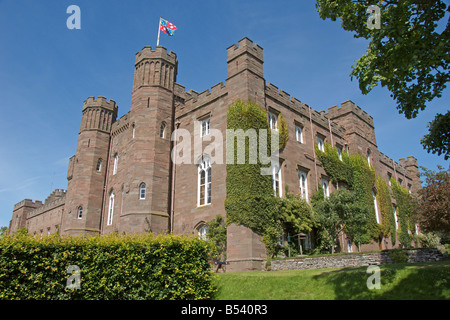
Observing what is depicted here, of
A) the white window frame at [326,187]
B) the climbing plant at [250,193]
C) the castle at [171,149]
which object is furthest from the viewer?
the white window frame at [326,187]

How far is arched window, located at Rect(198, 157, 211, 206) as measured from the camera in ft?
72.8

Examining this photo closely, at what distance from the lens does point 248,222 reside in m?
18.5

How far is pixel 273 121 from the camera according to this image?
2394 centimetres

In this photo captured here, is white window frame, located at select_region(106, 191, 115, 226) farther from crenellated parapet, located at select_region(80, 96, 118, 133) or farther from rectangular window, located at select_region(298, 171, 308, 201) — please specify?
rectangular window, located at select_region(298, 171, 308, 201)

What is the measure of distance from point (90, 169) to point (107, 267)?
65.2ft

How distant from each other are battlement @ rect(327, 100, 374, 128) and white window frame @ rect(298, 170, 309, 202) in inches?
421

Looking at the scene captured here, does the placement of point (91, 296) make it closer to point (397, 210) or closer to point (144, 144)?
point (144, 144)

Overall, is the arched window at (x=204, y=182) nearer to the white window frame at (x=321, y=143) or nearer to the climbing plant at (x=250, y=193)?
the climbing plant at (x=250, y=193)

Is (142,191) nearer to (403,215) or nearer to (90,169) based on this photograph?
(90,169)

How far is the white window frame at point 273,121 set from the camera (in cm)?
2351

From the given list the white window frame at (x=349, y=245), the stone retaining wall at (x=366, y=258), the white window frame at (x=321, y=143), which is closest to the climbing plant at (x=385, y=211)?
the white window frame at (x=349, y=245)

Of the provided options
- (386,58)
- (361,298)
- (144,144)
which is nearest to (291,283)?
(361,298)

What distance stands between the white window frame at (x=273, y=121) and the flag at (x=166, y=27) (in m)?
10.2

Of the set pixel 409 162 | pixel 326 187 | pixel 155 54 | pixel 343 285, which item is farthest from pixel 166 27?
pixel 409 162
